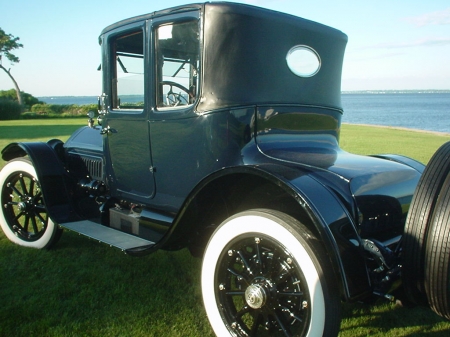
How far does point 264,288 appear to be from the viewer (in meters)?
2.25

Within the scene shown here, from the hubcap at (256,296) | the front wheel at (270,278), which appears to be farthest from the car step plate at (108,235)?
the hubcap at (256,296)

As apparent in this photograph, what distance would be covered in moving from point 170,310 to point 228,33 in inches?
74.3

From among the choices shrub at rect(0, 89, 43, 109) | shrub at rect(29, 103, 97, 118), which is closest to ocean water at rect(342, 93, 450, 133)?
shrub at rect(29, 103, 97, 118)

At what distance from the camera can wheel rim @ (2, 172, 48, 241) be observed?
4.09m

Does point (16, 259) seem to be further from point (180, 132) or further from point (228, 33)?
point (228, 33)

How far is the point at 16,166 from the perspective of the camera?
4113 mm

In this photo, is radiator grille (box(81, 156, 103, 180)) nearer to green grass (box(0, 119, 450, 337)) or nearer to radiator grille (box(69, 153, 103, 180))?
radiator grille (box(69, 153, 103, 180))

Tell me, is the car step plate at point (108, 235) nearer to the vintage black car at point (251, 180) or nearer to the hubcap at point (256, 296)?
the vintage black car at point (251, 180)

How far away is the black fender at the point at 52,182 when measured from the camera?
3.73 metres

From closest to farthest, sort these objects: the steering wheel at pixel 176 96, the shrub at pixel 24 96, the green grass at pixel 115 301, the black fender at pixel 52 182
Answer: the green grass at pixel 115 301 < the steering wheel at pixel 176 96 < the black fender at pixel 52 182 < the shrub at pixel 24 96

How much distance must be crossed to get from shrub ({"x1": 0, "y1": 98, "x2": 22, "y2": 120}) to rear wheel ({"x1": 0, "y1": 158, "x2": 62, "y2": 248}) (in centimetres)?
2861

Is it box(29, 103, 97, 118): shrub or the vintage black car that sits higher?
the vintage black car

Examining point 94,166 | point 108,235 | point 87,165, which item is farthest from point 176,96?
point 87,165

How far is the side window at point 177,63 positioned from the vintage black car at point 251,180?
1 cm
